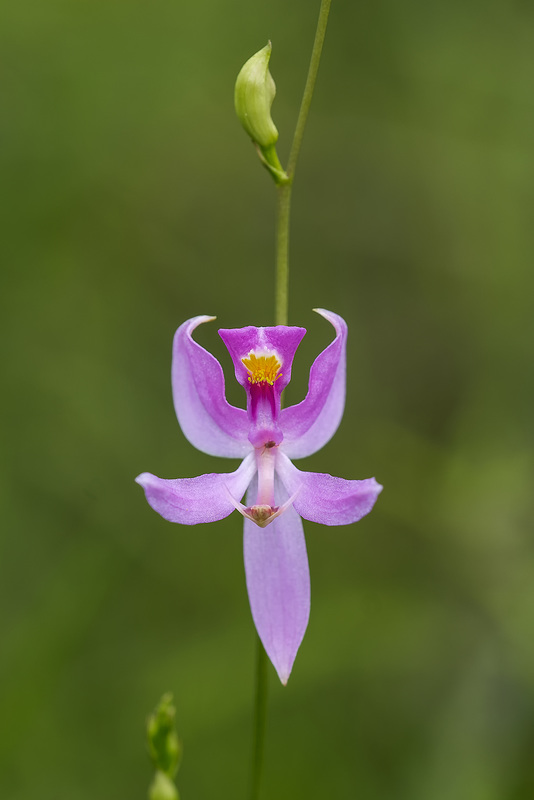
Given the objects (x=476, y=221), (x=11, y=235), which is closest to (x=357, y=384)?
(x=476, y=221)

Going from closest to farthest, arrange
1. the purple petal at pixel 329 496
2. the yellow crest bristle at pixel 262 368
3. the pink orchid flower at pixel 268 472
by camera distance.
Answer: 1. the purple petal at pixel 329 496
2. the pink orchid flower at pixel 268 472
3. the yellow crest bristle at pixel 262 368

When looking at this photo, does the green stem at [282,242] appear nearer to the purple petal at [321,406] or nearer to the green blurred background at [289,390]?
the purple petal at [321,406]

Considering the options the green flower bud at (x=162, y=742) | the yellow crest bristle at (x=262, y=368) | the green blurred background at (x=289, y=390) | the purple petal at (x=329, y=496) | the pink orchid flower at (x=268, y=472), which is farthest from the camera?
the green blurred background at (x=289, y=390)

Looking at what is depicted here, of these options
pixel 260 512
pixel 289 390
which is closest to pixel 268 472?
pixel 260 512

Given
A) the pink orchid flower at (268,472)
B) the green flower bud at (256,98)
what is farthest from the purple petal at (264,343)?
the green flower bud at (256,98)

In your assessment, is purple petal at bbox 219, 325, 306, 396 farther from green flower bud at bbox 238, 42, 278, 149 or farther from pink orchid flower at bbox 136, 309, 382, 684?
Result: green flower bud at bbox 238, 42, 278, 149

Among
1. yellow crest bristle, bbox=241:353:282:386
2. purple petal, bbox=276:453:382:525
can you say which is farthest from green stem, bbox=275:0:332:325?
purple petal, bbox=276:453:382:525
